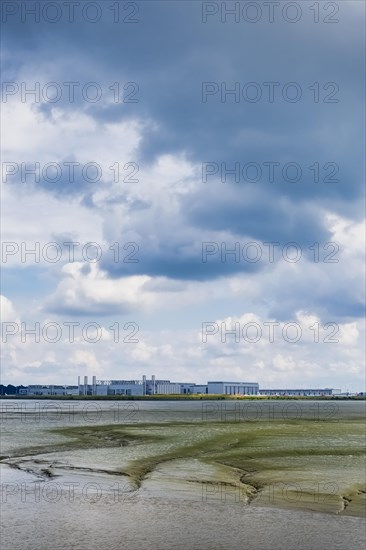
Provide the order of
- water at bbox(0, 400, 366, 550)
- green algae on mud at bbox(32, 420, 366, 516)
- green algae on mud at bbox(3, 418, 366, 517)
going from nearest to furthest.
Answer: water at bbox(0, 400, 366, 550) → green algae on mud at bbox(32, 420, 366, 516) → green algae on mud at bbox(3, 418, 366, 517)

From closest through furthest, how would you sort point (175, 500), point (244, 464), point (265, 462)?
point (175, 500)
point (244, 464)
point (265, 462)

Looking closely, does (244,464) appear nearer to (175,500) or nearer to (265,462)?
(265,462)

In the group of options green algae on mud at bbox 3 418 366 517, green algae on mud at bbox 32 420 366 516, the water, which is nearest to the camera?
the water

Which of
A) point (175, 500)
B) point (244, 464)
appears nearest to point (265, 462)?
point (244, 464)

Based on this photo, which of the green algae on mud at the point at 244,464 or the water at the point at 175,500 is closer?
the water at the point at 175,500

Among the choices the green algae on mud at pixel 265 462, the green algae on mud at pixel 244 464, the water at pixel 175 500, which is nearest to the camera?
the water at pixel 175 500

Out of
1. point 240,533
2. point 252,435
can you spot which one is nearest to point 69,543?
point 240,533

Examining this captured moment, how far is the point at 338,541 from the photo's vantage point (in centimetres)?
1524

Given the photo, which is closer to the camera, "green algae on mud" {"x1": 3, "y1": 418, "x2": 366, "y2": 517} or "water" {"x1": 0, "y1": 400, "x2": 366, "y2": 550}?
"water" {"x1": 0, "y1": 400, "x2": 366, "y2": 550}

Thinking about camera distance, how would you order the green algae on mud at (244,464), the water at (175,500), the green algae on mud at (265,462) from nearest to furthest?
1. the water at (175,500)
2. the green algae on mud at (265,462)
3. the green algae on mud at (244,464)

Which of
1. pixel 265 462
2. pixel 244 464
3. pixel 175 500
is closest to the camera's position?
pixel 175 500

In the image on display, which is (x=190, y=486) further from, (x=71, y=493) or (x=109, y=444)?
(x=109, y=444)

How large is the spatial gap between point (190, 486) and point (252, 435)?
2857 centimetres

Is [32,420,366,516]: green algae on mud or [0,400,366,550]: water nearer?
[0,400,366,550]: water
